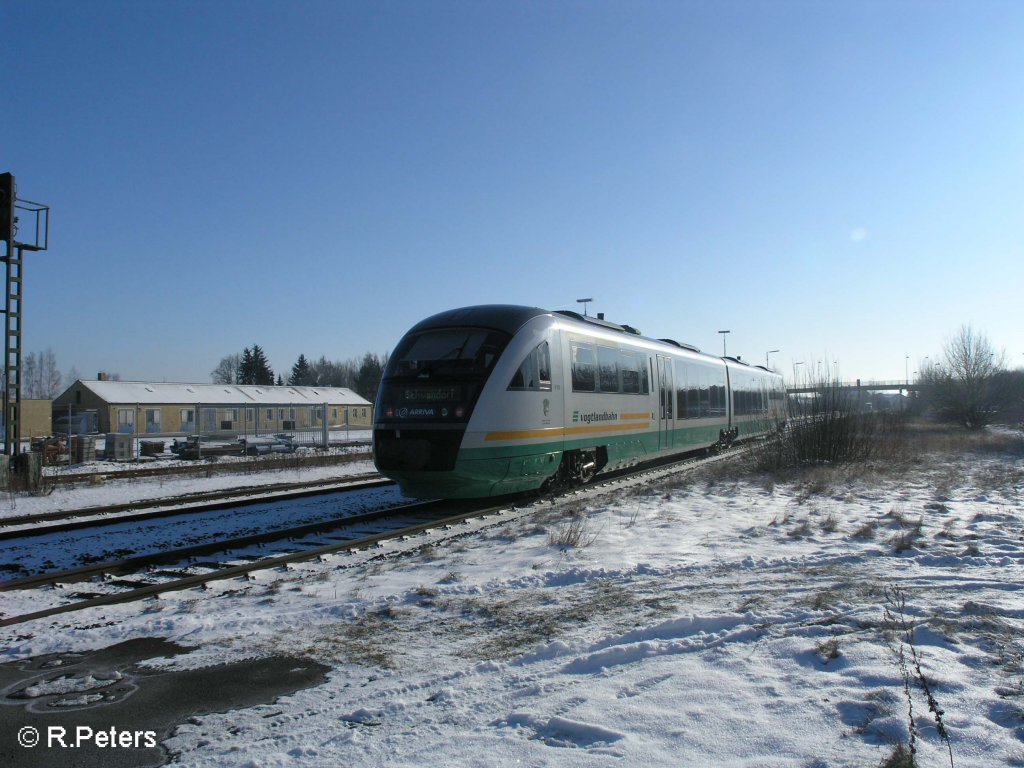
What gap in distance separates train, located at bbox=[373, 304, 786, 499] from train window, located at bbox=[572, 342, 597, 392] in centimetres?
2

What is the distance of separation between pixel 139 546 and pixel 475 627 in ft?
20.6

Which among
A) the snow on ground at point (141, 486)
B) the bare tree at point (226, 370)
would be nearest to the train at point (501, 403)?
the snow on ground at point (141, 486)

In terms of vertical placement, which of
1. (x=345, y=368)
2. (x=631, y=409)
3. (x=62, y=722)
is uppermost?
(x=345, y=368)

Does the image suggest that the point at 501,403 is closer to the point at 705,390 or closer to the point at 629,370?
the point at 629,370

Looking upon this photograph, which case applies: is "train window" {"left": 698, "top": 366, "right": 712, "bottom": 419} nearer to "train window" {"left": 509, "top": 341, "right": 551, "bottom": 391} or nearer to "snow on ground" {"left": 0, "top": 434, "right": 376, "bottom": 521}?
"snow on ground" {"left": 0, "top": 434, "right": 376, "bottom": 521}

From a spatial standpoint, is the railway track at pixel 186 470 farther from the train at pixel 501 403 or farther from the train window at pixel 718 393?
the train window at pixel 718 393

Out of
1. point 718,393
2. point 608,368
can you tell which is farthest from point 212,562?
point 718,393

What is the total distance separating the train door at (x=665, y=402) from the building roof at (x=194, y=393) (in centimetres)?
4314

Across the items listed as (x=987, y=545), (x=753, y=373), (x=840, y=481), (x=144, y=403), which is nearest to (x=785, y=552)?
(x=987, y=545)

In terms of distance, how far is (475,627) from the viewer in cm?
560

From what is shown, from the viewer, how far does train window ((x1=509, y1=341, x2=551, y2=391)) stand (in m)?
11.5

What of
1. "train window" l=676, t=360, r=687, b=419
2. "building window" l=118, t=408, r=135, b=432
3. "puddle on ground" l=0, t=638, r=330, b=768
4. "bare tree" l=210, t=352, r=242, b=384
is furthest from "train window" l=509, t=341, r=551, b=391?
"bare tree" l=210, t=352, r=242, b=384

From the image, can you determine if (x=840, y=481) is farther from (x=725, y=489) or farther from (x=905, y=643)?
(x=905, y=643)

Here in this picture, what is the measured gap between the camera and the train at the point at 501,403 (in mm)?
11086
